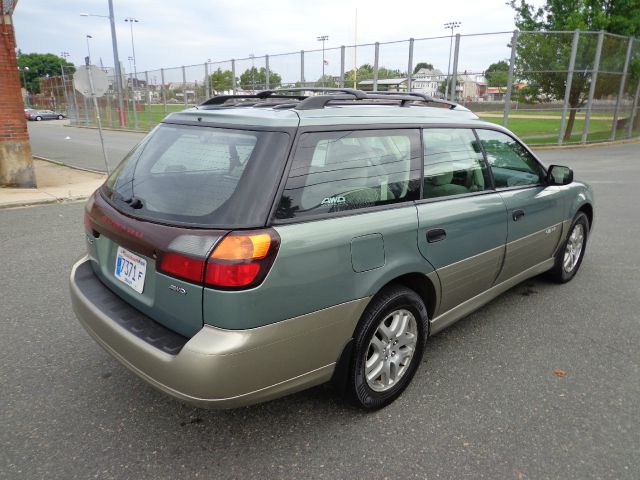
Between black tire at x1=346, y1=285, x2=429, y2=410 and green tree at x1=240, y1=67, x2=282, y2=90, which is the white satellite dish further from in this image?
green tree at x1=240, y1=67, x2=282, y2=90

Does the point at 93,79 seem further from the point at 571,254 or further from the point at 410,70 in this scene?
the point at 410,70

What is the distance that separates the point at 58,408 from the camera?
2646 mm

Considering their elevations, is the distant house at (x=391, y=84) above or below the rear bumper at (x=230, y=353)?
above

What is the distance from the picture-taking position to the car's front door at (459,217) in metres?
2.79

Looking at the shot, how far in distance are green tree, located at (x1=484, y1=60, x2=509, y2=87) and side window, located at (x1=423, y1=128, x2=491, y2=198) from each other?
A: 1661 centimetres

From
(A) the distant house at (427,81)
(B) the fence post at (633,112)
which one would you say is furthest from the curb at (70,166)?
(B) the fence post at (633,112)

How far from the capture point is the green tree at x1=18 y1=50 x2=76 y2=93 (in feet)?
314

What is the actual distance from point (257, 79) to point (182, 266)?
24619 millimetres

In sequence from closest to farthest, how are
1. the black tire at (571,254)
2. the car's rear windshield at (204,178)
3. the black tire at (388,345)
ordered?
the car's rear windshield at (204,178) < the black tire at (388,345) < the black tire at (571,254)

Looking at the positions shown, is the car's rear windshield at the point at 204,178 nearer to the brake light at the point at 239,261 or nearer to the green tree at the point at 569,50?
the brake light at the point at 239,261

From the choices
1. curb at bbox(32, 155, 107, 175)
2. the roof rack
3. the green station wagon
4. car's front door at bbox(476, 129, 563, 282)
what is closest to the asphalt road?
the green station wagon

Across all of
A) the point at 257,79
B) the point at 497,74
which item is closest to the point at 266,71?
the point at 257,79

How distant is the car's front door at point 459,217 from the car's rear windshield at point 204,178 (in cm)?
99

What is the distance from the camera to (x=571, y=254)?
179 inches
